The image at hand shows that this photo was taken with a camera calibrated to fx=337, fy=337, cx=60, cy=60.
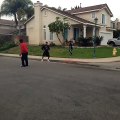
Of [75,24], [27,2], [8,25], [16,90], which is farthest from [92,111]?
[27,2]

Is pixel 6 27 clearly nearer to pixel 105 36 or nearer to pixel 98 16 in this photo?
pixel 105 36

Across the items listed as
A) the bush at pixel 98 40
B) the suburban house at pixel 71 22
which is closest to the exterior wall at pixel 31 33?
the suburban house at pixel 71 22

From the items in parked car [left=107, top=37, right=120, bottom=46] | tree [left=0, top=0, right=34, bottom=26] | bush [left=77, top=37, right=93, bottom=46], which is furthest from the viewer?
tree [left=0, top=0, right=34, bottom=26]

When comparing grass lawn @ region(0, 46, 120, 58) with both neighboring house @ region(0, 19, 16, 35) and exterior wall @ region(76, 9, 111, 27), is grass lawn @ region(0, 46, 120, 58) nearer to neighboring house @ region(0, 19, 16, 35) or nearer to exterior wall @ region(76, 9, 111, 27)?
exterior wall @ region(76, 9, 111, 27)

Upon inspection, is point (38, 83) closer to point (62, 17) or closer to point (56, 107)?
point (56, 107)

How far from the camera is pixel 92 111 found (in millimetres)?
7594

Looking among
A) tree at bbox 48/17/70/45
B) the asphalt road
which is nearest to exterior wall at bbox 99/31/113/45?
tree at bbox 48/17/70/45

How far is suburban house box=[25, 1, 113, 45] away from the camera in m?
44.6

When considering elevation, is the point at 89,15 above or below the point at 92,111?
above

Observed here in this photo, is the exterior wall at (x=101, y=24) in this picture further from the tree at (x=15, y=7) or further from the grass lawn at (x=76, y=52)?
the tree at (x=15, y=7)

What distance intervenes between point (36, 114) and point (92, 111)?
4.19 ft

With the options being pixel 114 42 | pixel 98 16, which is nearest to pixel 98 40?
pixel 114 42

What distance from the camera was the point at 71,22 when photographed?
43719mm

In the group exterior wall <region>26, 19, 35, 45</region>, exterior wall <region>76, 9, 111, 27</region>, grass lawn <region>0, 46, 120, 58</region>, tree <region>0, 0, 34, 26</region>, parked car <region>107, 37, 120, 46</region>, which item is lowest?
grass lawn <region>0, 46, 120, 58</region>
